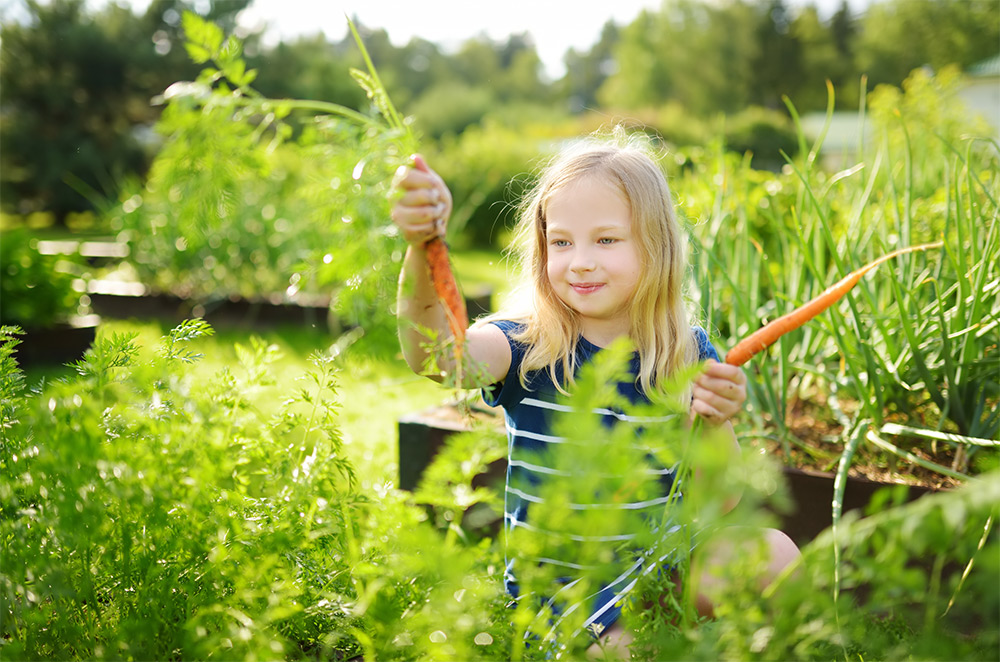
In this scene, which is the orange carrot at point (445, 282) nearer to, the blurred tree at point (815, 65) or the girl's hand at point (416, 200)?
the girl's hand at point (416, 200)

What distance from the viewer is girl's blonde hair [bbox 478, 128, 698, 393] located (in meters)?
1.68

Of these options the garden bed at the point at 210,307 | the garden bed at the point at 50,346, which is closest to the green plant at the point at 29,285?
the garden bed at the point at 50,346

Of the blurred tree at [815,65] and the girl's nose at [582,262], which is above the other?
the blurred tree at [815,65]

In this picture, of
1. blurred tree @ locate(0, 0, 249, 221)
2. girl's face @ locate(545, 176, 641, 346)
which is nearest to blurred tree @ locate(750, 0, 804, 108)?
blurred tree @ locate(0, 0, 249, 221)

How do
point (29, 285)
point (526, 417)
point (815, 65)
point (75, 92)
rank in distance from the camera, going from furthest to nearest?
point (815, 65) < point (75, 92) < point (29, 285) < point (526, 417)

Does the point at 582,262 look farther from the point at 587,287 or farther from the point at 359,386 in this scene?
the point at 359,386

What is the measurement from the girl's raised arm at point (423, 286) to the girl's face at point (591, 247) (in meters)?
0.20

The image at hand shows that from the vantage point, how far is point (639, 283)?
169 centimetres

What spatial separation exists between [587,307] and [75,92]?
80.5ft

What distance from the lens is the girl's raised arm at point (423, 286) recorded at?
125cm

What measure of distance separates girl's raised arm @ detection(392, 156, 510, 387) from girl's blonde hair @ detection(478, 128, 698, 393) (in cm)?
10

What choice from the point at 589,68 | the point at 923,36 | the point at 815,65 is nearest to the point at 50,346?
the point at 923,36

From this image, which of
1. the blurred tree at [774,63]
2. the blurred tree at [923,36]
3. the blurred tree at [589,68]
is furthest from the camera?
the blurred tree at [589,68]

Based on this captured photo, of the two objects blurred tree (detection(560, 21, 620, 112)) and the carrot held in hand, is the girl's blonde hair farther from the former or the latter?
blurred tree (detection(560, 21, 620, 112))
